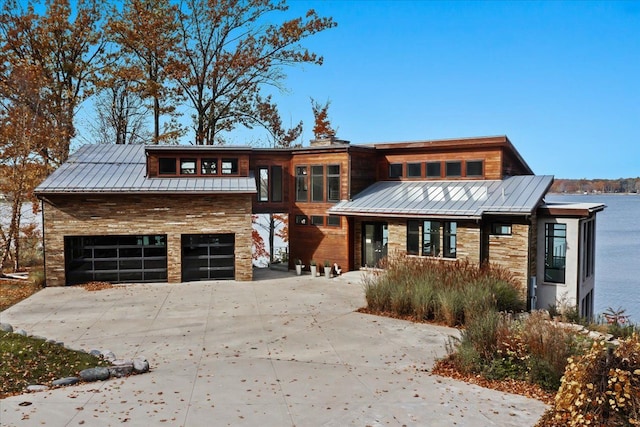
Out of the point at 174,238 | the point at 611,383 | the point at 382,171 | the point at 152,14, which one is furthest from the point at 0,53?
the point at 611,383

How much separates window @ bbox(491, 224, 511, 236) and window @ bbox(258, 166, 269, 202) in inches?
384

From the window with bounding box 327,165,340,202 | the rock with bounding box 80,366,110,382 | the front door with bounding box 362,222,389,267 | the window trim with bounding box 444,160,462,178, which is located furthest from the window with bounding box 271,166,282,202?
the rock with bounding box 80,366,110,382

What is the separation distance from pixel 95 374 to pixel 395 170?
50.0 ft

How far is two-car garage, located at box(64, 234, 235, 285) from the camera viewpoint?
18.5m

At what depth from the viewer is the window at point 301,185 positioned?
21422 mm

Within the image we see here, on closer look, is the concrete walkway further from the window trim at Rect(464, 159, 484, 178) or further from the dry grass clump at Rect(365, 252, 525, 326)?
the window trim at Rect(464, 159, 484, 178)

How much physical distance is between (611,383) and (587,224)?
1201 centimetres

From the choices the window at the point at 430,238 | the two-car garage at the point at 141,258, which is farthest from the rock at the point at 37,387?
the window at the point at 430,238

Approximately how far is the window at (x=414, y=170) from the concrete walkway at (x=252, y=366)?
646 cm

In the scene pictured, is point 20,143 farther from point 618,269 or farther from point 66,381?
point 618,269

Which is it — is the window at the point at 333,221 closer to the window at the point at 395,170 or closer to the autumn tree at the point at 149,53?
the window at the point at 395,170

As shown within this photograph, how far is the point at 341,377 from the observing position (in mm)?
8938

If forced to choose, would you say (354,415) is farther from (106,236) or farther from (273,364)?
(106,236)

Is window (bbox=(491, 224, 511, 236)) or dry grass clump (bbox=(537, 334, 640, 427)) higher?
window (bbox=(491, 224, 511, 236))
